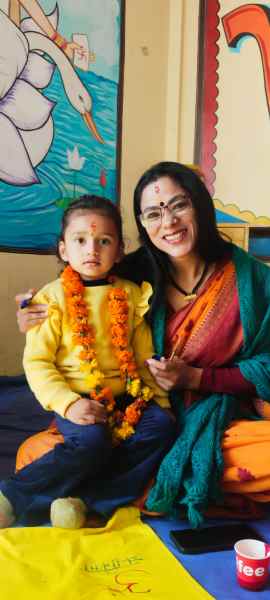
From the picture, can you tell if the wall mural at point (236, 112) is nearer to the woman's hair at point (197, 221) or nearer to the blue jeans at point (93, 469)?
the woman's hair at point (197, 221)

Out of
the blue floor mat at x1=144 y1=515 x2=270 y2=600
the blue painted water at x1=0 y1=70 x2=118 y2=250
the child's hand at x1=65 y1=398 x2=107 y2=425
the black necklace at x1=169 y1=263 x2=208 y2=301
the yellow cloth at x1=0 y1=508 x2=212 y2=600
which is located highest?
the blue painted water at x1=0 y1=70 x2=118 y2=250

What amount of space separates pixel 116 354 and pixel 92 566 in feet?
1.89

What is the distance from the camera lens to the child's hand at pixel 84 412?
143 centimetres

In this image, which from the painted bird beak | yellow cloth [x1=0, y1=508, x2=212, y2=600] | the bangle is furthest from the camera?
the painted bird beak

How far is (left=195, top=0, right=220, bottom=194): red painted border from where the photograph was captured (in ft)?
11.3

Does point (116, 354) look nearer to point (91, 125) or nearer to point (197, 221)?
point (197, 221)

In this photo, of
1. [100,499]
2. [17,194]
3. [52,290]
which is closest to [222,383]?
[100,499]

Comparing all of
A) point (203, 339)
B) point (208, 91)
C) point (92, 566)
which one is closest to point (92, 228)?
point (203, 339)

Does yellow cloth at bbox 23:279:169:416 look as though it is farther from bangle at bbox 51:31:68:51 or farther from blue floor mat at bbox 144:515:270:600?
bangle at bbox 51:31:68:51

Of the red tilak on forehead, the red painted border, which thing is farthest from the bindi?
the red painted border

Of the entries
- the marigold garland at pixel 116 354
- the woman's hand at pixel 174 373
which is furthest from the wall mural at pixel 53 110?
the woman's hand at pixel 174 373

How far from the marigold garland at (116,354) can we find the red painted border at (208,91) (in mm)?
2049

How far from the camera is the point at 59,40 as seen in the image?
10.2 feet

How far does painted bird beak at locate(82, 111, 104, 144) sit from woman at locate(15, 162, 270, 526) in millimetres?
1698
